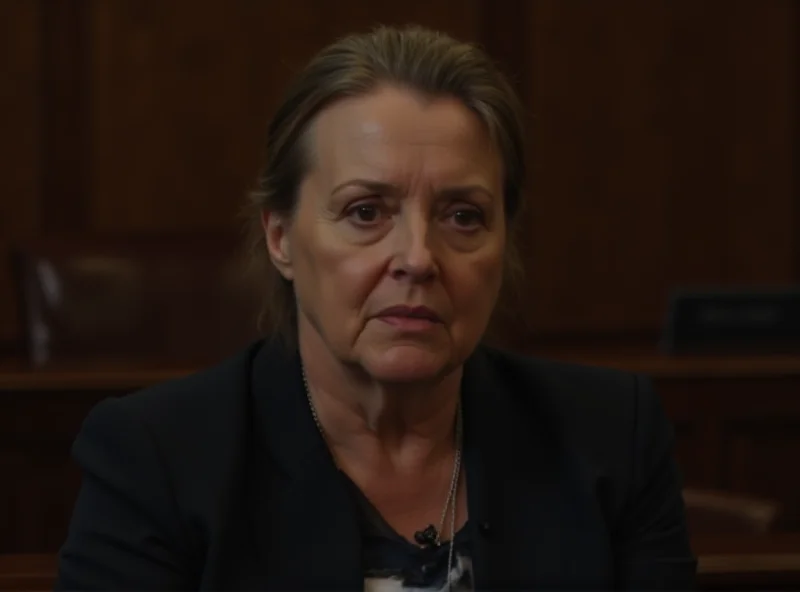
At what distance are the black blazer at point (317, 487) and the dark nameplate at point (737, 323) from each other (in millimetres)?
1511

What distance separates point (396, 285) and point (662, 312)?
11.8ft

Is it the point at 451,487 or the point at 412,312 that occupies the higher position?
the point at 412,312

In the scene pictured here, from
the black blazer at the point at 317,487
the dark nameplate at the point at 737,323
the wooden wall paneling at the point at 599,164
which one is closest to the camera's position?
the black blazer at the point at 317,487

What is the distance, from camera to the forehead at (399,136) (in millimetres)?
1758

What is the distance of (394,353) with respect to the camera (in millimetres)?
1760

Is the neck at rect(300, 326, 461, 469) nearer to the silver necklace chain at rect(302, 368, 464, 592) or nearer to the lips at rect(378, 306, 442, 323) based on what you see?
the silver necklace chain at rect(302, 368, 464, 592)

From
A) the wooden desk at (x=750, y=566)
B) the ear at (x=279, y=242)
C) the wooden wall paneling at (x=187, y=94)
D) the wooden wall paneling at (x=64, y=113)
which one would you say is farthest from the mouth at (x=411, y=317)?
the wooden wall paneling at (x=64, y=113)

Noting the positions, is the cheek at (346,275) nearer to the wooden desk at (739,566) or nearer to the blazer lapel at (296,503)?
the blazer lapel at (296,503)

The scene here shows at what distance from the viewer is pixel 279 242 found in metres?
1.94

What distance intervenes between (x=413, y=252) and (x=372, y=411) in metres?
0.25

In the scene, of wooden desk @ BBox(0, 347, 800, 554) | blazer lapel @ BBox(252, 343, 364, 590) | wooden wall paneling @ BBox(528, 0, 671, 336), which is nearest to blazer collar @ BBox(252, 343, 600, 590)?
blazer lapel @ BBox(252, 343, 364, 590)

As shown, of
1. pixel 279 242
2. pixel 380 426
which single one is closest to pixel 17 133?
pixel 279 242

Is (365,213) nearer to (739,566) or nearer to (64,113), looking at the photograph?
(739,566)

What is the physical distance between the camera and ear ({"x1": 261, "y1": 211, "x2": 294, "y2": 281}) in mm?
1916
